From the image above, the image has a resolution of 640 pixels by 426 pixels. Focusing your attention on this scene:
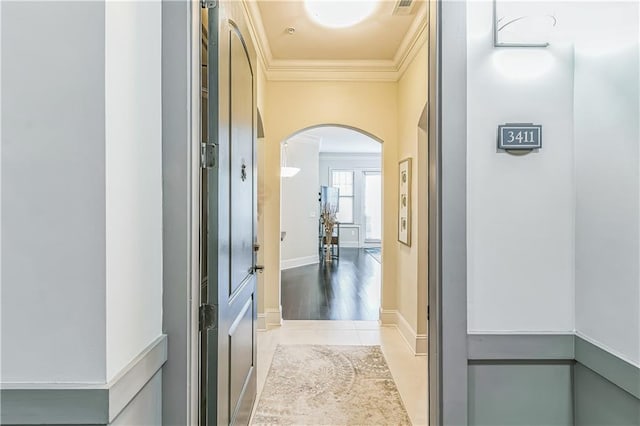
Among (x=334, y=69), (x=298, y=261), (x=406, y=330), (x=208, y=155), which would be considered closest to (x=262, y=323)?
(x=406, y=330)

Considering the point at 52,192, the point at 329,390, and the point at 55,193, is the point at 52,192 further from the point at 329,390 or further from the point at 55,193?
the point at 329,390

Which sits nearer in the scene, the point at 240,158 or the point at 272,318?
the point at 240,158

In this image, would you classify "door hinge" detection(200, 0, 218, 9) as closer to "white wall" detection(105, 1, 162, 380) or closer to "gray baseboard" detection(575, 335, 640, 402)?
"white wall" detection(105, 1, 162, 380)

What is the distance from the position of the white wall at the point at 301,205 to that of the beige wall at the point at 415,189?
4354 mm

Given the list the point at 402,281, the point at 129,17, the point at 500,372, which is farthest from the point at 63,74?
the point at 402,281

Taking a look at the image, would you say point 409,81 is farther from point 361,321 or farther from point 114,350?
point 114,350

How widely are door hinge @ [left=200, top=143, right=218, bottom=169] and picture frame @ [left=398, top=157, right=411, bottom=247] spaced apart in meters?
2.62

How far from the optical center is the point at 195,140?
1.33 meters

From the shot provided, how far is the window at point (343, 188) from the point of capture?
38.1 feet

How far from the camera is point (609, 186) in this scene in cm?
127

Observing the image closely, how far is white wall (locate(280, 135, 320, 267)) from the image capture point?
8180mm

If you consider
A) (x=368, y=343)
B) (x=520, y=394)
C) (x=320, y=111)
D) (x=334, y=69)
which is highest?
(x=334, y=69)

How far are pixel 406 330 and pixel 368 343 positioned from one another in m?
0.41

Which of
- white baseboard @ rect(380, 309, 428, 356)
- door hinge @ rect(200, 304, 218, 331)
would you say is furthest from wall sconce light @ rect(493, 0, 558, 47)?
white baseboard @ rect(380, 309, 428, 356)
